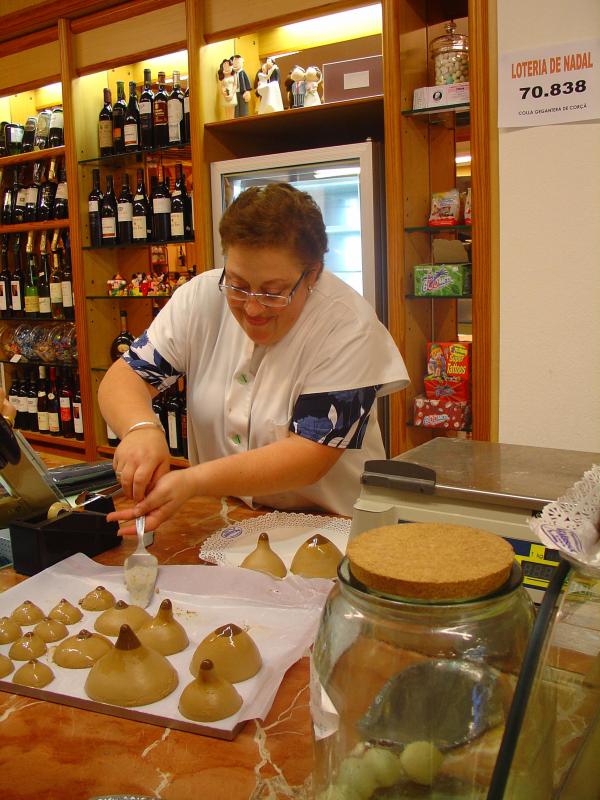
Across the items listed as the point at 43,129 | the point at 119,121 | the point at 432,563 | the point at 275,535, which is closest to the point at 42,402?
the point at 43,129

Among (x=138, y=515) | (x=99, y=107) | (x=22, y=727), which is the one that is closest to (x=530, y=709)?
(x=22, y=727)

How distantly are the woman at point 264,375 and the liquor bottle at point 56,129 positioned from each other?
2691mm

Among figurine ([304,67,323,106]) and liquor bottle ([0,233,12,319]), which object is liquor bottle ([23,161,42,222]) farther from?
figurine ([304,67,323,106])

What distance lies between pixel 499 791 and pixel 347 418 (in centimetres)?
118

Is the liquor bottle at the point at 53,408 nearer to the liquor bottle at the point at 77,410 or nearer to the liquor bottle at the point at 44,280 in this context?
the liquor bottle at the point at 77,410

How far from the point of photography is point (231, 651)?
3.17 feet

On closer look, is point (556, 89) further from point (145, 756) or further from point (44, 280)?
point (44, 280)

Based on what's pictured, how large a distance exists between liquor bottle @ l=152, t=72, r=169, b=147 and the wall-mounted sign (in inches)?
66.5

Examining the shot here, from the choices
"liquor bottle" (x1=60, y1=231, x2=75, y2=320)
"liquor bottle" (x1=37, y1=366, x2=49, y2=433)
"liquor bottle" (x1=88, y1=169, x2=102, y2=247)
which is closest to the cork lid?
"liquor bottle" (x1=88, y1=169, x2=102, y2=247)

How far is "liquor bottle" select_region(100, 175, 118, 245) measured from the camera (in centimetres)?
387

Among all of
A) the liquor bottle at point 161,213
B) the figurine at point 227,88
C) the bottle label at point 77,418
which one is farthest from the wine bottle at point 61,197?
the figurine at point 227,88

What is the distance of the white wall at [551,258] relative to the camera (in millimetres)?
2574

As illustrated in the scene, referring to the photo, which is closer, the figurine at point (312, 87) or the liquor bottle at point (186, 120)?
the figurine at point (312, 87)

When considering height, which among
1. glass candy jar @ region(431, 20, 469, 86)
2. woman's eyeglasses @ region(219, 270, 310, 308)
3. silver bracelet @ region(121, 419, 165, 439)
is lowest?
silver bracelet @ region(121, 419, 165, 439)
